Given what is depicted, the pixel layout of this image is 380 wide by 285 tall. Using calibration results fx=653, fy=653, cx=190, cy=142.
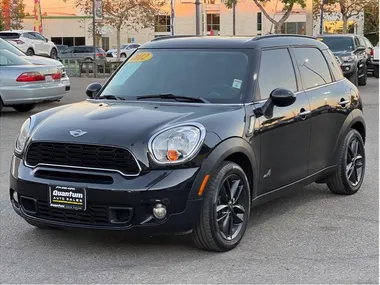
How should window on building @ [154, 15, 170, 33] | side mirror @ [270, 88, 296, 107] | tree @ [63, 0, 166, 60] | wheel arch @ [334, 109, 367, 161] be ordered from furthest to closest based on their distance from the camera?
window on building @ [154, 15, 170, 33] → tree @ [63, 0, 166, 60] → wheel arch @ [334, 109, 367, 161] → side mirror @ [270, 88, 296, 107]

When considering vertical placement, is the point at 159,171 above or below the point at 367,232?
above

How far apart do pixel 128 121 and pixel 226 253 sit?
48.8 inches

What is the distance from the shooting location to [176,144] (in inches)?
184

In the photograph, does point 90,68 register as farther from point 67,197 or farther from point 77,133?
point 67,197

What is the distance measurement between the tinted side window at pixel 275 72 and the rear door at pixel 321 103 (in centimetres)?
19

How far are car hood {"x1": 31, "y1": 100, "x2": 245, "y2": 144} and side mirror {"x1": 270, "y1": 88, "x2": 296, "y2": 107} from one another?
34 centimetres

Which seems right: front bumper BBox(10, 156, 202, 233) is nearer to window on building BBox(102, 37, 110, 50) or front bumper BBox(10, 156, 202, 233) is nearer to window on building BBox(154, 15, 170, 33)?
window on building BBox(154, 15, 170, 33)

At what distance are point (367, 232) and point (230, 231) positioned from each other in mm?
1286

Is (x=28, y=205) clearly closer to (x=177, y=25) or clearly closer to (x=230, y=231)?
(x=230, y=231)

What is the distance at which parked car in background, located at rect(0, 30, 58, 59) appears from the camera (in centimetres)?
3060

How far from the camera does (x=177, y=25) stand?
253 ft

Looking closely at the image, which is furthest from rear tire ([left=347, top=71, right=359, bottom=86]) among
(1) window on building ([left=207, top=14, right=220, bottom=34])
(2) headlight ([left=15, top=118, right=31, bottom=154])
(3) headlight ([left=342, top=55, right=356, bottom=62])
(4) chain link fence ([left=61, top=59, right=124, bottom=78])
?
(1) window on building ([left=207, top=14, right=220, bottom=34])

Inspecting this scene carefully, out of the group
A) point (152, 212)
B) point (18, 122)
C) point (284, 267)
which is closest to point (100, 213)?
point (152, 212)

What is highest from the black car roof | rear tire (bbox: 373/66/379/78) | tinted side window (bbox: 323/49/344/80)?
the black car roof
